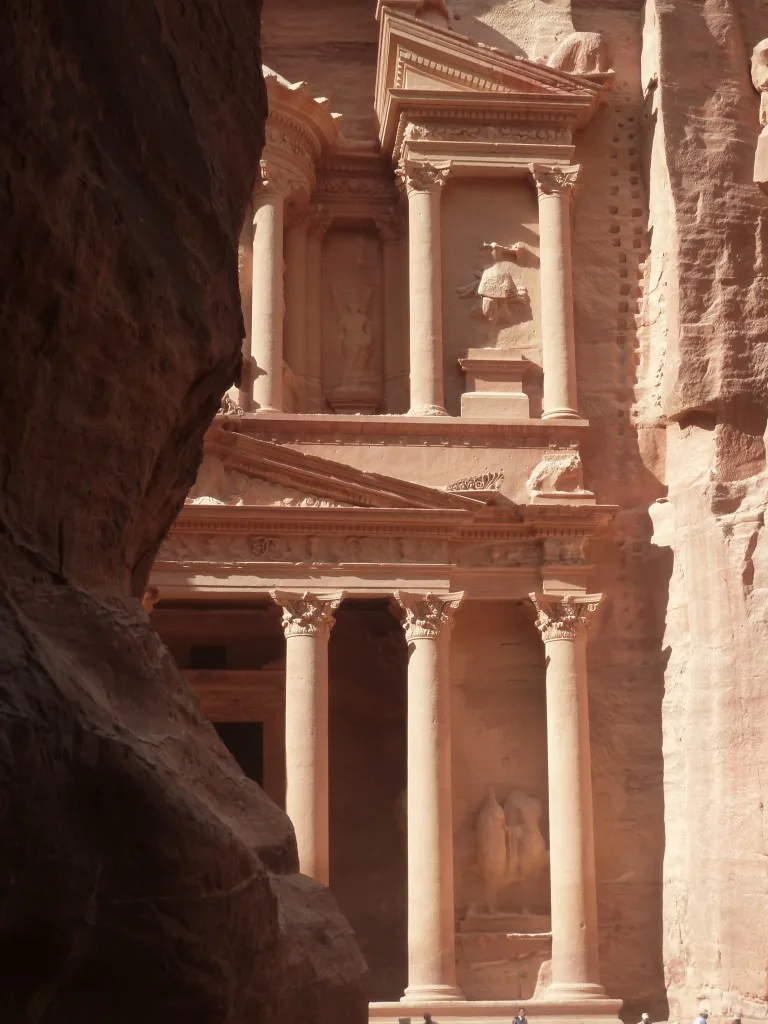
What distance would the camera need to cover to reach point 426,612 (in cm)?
1853

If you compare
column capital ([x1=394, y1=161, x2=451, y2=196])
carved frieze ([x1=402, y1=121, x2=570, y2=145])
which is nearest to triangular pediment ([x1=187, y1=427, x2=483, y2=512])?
column capital ([x1=394, y1=161, x2=451, y2=196])

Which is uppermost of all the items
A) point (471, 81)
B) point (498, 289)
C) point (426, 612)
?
point (471, 81)

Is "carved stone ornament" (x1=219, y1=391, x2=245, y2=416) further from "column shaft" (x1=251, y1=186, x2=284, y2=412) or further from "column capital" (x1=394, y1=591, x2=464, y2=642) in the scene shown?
"column capital" (x1=394, y1=591, x2=464, y2=642)

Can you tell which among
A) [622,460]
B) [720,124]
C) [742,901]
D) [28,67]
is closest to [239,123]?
[28,67]

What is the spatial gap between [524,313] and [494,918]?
7.59 metres

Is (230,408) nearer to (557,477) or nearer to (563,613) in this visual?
(557,477)

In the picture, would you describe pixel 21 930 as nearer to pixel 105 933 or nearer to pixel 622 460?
pixel 105 933

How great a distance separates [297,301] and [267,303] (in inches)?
56.0

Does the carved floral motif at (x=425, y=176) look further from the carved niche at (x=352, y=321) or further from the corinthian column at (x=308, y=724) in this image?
the corinthian column at (x=308, y=724)

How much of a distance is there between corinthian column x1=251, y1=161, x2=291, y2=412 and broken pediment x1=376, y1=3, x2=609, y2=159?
1.96 m

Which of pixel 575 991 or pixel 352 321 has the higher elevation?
pixel 352 321

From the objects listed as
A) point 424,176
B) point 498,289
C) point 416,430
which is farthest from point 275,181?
point 416,430

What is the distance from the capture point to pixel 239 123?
371 centimetres

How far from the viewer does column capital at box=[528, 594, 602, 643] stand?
18.9m
